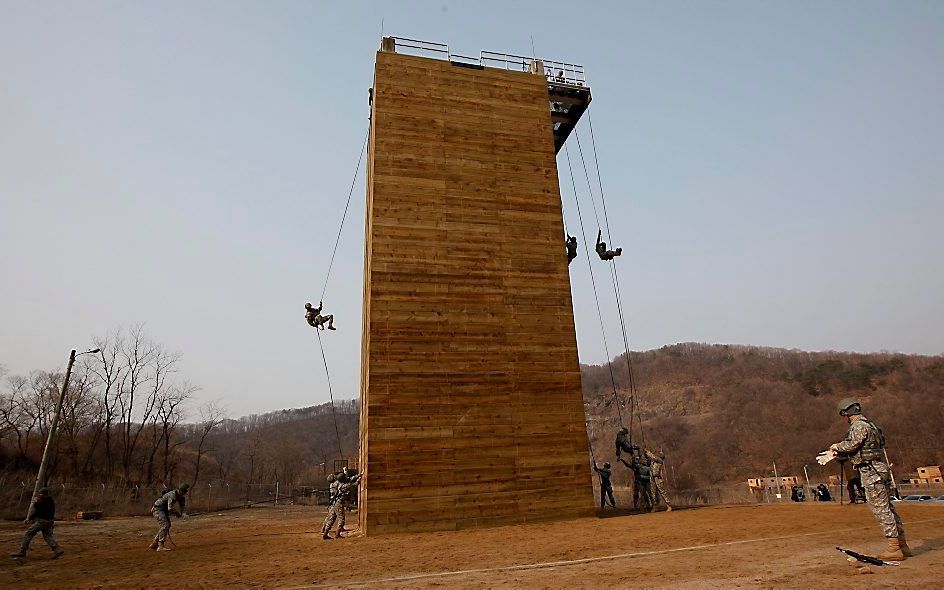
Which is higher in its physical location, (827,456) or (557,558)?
(827,456)

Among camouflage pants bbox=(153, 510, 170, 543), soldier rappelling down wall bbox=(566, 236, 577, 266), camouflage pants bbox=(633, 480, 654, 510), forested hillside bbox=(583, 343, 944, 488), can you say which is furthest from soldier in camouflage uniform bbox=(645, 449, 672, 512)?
forested hillside bbox=(583, 343, 944, 488)

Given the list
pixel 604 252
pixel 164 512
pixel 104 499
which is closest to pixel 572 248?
pixel 604 252

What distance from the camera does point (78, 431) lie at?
41.9m

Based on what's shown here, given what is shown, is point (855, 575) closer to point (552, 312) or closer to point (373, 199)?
point (552, 312)

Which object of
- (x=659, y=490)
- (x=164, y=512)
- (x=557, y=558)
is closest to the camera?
(x=557, y=558)

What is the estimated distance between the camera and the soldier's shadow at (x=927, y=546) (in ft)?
19.7

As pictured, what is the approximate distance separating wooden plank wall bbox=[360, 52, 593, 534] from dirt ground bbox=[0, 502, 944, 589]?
1.29 m

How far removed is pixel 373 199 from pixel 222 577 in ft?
34.3

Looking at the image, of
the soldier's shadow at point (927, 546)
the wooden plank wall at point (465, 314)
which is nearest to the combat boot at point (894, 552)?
the soldier's shadow at point (927, 546)

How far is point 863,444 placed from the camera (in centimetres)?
619

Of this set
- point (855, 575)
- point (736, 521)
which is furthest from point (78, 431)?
point (855, 575)

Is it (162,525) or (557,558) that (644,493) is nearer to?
(557,558)

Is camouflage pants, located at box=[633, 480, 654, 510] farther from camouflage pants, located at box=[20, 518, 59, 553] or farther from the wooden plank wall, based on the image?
camouflage pants, located at box=[20, 518, 59, 553]

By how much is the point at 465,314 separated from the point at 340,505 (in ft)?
19.7
